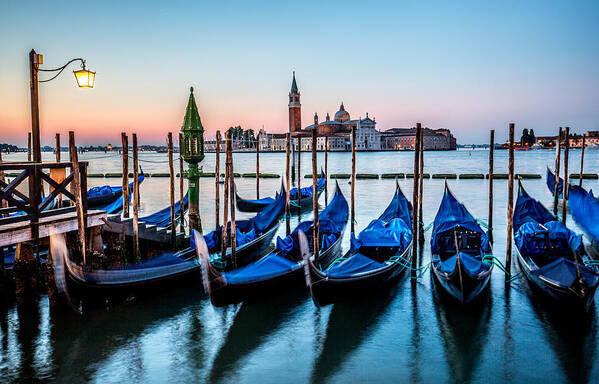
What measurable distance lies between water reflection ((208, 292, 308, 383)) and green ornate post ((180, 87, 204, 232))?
2.70 m

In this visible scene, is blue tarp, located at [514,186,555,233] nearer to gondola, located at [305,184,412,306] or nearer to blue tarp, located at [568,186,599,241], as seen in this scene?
blue tarp, located at [568,186,599,241]

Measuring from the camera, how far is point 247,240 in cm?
531

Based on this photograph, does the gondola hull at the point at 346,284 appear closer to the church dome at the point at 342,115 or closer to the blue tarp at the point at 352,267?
the blue tarp at the point at 352,267

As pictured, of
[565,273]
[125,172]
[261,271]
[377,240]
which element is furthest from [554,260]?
[125,172]

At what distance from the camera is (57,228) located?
3908mm

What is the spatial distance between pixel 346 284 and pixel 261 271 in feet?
2.35

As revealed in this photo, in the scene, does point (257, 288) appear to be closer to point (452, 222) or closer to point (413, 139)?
point (452, 222)

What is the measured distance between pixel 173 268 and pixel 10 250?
236 cm

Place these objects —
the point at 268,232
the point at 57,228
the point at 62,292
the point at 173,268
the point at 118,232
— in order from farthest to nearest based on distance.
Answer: the point at 268,232 < the point at 118,232 < the point at 173,268 < the point at 57,228 < the point at 62,292

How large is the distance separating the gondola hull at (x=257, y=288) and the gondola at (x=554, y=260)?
2.08 m

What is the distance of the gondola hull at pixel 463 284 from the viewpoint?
12.3ft

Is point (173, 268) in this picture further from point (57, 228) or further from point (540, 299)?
point (540, 299)

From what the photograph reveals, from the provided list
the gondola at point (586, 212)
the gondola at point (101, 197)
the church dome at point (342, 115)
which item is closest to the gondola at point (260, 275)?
the gondola at point (586, 212)

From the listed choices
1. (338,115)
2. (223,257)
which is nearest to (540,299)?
(223,257)
